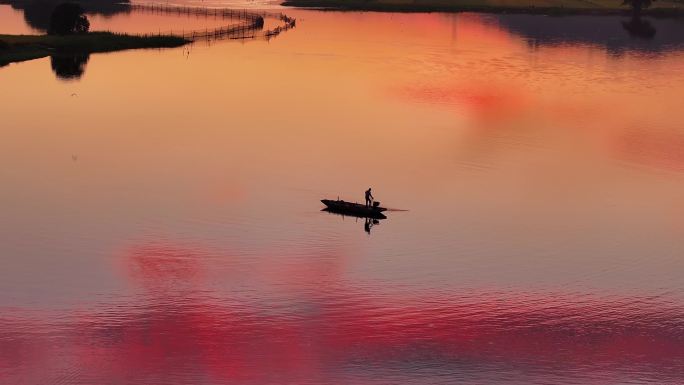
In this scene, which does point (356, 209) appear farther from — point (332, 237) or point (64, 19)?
point (64, 19)

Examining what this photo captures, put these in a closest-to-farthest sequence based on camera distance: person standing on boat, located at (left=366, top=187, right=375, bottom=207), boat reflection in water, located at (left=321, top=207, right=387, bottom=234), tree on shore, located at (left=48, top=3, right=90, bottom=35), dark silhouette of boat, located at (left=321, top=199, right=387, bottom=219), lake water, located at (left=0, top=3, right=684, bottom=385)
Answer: lake water, located at (left=0, top=3, right=684, bottom=385), boat reflection in water, located at (left=321, top=207, right=387, bottom=234), dark silhouette of boat, located at (left=321, top=199, right=387, bottom=219), person standing on boat, located at (left=366, top=187, right=375, bottom=207), tree on shore, located at (left=48, top=3, right=90, bottom=35)

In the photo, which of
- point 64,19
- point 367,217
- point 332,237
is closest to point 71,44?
point 64,19

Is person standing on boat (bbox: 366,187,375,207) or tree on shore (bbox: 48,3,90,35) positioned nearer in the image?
person standing on boat (bbox: 366,187,375,207)

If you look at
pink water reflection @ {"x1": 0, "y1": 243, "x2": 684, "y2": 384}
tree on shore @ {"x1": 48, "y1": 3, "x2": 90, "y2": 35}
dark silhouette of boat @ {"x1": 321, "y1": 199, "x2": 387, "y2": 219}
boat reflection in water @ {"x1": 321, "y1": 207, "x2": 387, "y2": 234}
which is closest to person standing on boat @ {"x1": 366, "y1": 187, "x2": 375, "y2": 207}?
dark silhouette of boat @ {"x1": 321, "y1": 199, "x2": 387, "y2": 219}

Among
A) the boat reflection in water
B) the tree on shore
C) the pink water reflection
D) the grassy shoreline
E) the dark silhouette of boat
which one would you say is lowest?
the pink water reflection

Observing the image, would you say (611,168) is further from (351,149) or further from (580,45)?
(580,45)

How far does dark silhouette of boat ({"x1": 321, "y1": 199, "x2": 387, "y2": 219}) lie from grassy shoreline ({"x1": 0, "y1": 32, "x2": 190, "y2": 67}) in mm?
77441

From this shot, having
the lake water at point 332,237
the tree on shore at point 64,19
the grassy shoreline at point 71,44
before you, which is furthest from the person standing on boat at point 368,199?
the tree on shore at point 64,19

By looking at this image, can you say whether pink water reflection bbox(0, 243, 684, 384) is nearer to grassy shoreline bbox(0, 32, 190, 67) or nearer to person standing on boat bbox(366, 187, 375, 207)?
person standing on boat bbox(366, 187, 375, 207)

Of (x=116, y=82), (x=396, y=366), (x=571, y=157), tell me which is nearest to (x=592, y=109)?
(x=571, y=157)

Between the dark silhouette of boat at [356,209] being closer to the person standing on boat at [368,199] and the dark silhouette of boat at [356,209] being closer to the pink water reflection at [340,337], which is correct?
the person standing on boat at [368,199]

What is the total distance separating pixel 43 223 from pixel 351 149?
3211cm

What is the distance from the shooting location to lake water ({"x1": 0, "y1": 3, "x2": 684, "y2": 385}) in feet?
167

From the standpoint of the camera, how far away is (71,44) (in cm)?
15262
